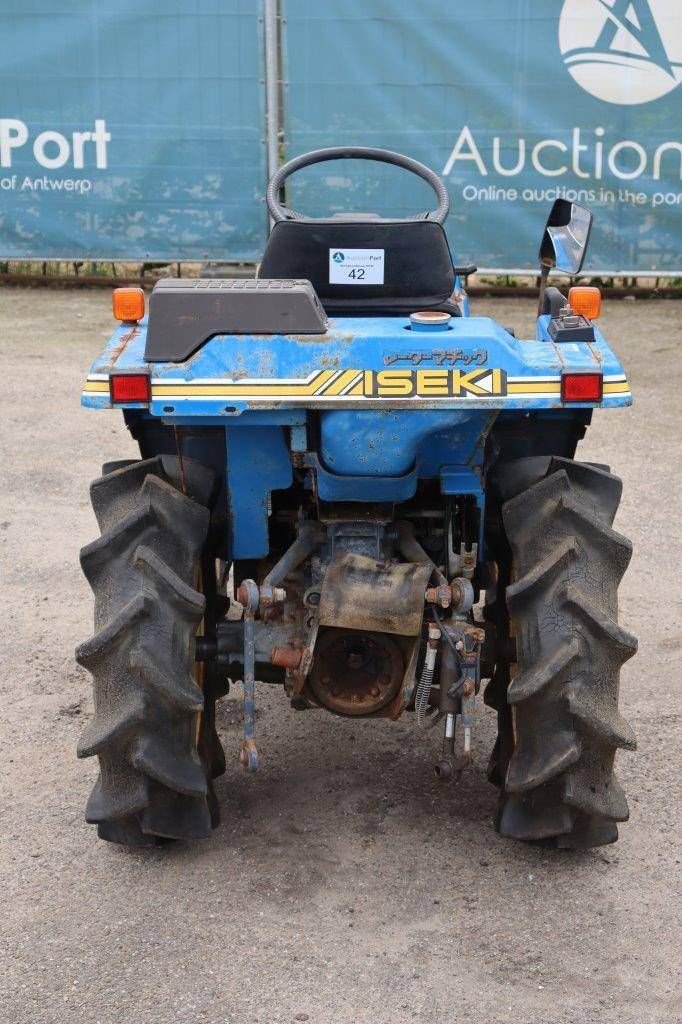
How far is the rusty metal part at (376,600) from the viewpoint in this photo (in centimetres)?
353

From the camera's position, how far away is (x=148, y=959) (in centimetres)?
326

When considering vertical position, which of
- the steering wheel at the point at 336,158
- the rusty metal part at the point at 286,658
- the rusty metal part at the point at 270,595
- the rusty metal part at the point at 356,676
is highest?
the steering wheel at the point at 336,158

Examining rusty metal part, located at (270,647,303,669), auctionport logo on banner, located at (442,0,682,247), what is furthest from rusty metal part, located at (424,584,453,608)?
auctionport logo on banner, located at (442,0,682,247)

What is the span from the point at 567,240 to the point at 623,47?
6.89 meters

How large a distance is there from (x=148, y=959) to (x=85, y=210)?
348 inches

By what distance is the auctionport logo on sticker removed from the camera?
10.4 meters

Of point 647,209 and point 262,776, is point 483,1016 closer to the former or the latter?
point 262,776

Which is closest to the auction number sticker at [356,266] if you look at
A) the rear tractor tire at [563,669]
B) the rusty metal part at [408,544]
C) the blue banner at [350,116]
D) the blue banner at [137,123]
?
the rusty metal part at [408,544]

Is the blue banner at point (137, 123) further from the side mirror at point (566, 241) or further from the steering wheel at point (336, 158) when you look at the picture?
the side mirror at point (566, 241)

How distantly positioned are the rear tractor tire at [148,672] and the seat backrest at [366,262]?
1047mm

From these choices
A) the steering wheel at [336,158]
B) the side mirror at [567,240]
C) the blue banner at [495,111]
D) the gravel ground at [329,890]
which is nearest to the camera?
the gravel ground at [329,890]

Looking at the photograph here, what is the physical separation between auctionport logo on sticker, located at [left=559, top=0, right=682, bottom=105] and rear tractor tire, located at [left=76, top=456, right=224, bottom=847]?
8.14 meters

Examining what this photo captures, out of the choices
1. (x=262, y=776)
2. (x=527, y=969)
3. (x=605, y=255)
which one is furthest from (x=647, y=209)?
(x=527, y=969)

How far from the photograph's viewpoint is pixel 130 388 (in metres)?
3.38
